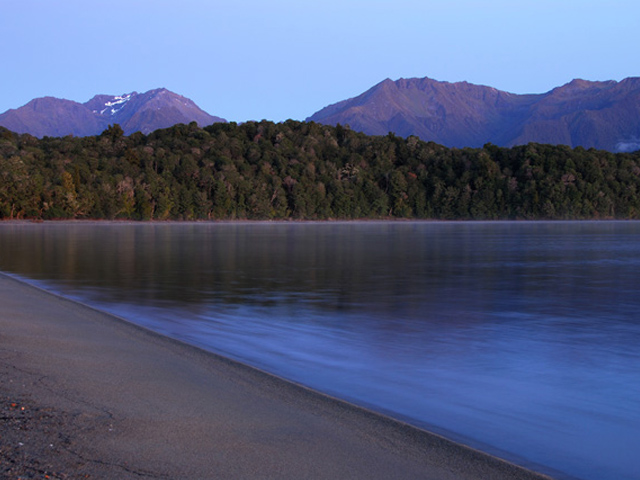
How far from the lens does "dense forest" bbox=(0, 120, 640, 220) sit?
129625mm

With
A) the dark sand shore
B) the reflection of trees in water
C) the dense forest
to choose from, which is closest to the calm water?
the reflection of trees in water

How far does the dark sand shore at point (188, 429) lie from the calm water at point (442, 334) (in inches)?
31.7

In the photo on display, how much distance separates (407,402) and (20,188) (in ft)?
359

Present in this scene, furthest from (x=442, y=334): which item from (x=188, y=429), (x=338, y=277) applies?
(x=338, y=277)

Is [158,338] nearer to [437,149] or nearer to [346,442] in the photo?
[346,442]

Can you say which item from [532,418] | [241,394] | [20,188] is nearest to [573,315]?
[532,418]

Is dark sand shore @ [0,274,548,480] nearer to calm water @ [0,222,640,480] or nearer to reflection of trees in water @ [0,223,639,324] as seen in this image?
calm water @ [0,222,640,480]

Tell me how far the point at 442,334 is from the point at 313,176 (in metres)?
144

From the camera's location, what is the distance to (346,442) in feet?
21.2

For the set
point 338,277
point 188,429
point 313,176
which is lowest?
point 338,277

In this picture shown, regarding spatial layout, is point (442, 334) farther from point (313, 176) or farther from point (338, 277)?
point (313, 176)

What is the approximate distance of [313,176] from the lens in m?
156

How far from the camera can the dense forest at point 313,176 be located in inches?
5103

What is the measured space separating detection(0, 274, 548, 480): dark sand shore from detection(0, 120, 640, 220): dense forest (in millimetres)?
112751
